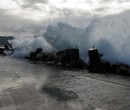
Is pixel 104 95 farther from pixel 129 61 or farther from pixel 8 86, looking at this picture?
pixel 129 61

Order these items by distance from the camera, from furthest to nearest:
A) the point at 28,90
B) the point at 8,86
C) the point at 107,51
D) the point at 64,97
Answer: the point at 107,51 < the point at 8,86 < the point at 28,90 < the point at 64,97

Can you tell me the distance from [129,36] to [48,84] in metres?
13.7

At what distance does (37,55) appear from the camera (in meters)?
29.5

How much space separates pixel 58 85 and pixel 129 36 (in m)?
13.7

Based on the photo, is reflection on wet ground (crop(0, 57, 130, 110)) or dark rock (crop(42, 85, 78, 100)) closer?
reflection on wet ground (crop(0, 57, 130, 110))

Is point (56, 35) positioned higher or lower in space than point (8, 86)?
higher

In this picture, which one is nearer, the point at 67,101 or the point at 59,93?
the point at 67,101

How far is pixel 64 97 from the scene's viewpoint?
7930 millimetres

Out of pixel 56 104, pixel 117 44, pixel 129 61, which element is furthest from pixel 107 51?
pixel 56 104

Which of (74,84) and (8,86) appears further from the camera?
(74,84)

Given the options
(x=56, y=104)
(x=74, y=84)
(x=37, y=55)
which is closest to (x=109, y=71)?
(x=74, y=84)

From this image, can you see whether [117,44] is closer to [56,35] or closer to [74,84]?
[56,35]

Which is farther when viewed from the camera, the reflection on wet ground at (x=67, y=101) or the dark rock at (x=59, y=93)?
the dark rock at (x=59, y=93)

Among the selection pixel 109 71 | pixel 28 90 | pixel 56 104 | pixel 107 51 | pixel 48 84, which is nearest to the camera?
pixel 56 104
